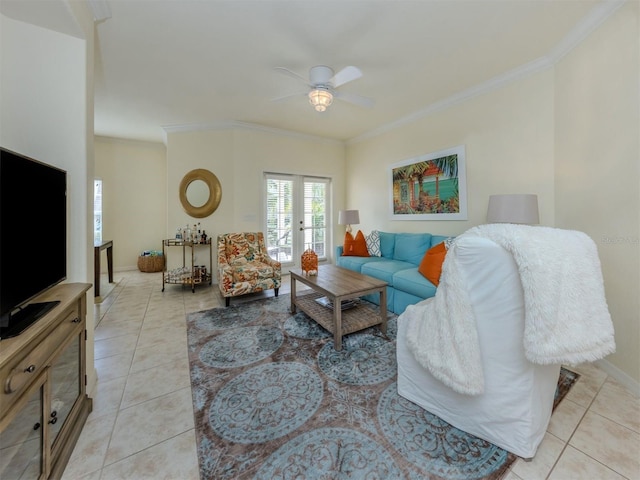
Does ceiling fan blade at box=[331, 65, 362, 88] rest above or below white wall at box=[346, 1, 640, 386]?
above

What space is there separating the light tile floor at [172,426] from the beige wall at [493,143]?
1723 millimetres

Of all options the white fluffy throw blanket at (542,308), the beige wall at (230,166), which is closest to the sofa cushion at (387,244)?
the beige wall at (230,166)

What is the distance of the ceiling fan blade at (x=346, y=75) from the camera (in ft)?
6.88

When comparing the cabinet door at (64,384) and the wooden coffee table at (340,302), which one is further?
the wooden coffee table at (340,302)

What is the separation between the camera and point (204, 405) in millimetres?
1601

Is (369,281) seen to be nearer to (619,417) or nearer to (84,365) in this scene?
(619,417)

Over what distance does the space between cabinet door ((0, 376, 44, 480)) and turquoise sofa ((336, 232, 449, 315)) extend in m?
2.65

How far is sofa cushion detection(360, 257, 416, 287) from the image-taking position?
306cm

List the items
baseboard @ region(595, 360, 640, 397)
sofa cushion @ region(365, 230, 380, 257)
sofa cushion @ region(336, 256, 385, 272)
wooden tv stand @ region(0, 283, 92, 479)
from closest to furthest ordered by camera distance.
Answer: wooden tv stand @ region(0, 283, 92, 479) → baseboard @ region(595, 360, 640, 397) → sofa cushion @ region(336, 256, 385, 272) → sofa cushion @ region(365, 230, 380, 257)

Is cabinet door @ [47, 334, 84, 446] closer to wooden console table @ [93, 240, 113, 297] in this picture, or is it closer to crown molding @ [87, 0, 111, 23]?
crown molding @ [87, 0, 111, 23]

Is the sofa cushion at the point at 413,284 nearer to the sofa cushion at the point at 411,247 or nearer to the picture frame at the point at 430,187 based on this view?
the sofa cushion at the point at 411,247

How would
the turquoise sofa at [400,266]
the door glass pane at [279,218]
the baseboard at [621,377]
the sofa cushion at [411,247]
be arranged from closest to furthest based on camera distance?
1. the baseboard at [621,377]
2. the turquoise sofa at [400,266]
3. the sofa cushion at [411,247]
4. the door glass pane at [279,218]

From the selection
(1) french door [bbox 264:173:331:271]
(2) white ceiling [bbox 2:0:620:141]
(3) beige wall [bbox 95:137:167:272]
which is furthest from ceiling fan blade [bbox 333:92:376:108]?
(3) beige wall [bbox 95:137:167:272]

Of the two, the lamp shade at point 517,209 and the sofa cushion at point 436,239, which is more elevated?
the lamp shade at point 517,209
